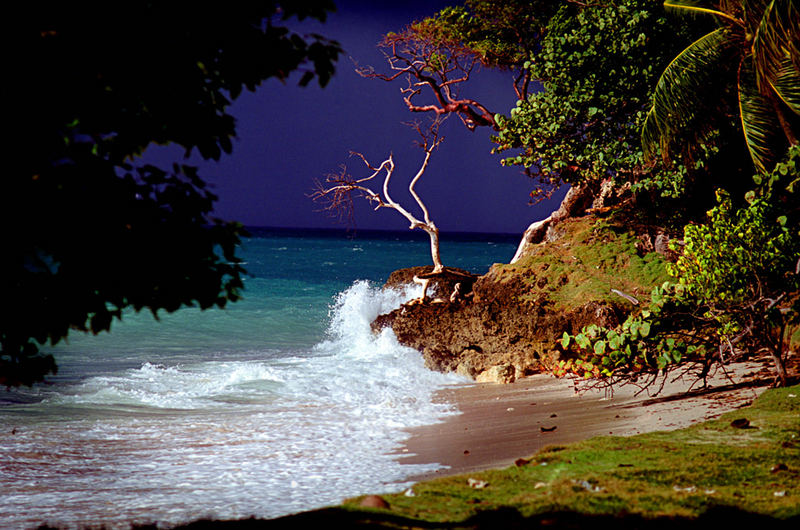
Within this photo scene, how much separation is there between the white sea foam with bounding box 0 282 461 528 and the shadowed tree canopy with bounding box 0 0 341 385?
290 centimetres

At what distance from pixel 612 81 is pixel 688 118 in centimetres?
206

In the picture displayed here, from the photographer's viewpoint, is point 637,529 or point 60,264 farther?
point 637,529

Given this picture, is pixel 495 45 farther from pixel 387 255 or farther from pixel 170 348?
pixel 387 255

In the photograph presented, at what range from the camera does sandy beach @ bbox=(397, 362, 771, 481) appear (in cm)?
743

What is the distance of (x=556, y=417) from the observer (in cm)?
893

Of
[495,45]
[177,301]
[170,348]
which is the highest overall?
[495,45]

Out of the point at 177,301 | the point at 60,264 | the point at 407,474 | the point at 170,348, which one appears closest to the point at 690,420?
the point at 407,474

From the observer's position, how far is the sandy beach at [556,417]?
24.4 feet

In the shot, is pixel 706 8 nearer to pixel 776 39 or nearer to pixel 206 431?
pixel 776 39

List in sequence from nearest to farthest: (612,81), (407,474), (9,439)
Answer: (407,474)
(9,439)
(612,81)

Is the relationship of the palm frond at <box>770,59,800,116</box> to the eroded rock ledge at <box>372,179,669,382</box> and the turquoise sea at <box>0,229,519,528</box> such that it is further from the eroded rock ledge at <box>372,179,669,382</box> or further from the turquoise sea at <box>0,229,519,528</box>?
the turquoise sea at <box>0,229,519,528</box>

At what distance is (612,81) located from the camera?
13602 mm

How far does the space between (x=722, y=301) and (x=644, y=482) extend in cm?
449

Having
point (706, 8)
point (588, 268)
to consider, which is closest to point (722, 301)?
point (706, 8)
